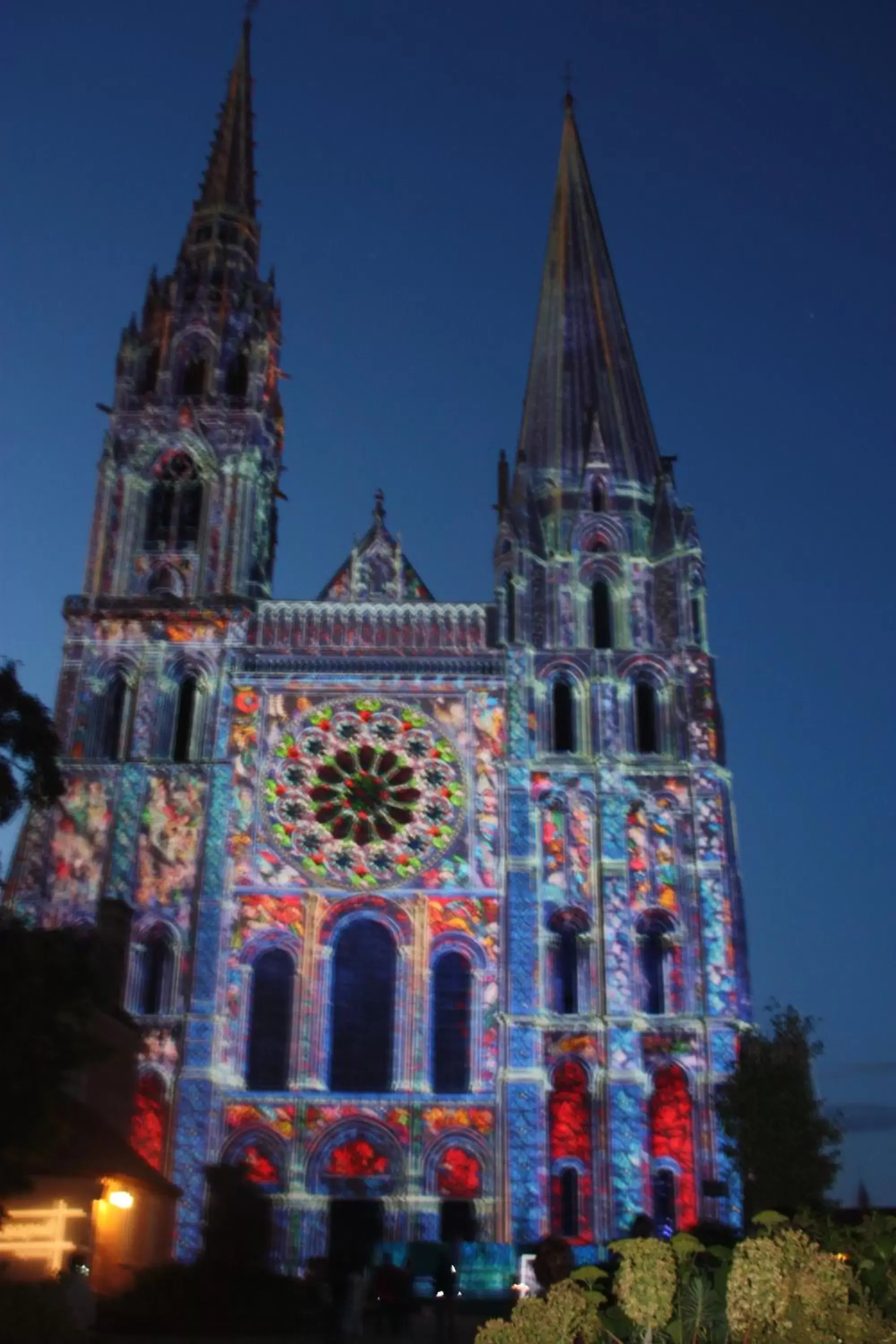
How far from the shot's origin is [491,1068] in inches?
1259

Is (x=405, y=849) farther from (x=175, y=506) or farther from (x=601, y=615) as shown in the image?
(x=175, y=506)

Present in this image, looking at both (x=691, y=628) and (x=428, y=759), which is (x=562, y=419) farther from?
(x=428, y=759)

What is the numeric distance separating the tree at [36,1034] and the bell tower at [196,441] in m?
22.2

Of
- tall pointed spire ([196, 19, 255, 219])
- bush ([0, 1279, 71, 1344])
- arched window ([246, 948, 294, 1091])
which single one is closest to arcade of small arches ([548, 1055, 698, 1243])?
arched window ([246, 948, 294, 1091])

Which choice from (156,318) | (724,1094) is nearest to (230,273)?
(156,318)

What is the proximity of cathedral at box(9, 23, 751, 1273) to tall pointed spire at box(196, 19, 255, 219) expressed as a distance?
8.75 m

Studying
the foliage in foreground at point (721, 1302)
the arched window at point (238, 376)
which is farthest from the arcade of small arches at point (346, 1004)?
the foliage in foreground at point (721, 1302)

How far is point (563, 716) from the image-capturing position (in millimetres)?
36094

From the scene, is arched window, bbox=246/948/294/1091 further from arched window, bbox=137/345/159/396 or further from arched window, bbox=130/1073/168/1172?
arched window, bbox=137/345/159/396

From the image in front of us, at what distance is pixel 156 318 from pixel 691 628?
18445 millimetres

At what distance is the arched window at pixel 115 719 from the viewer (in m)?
35.2

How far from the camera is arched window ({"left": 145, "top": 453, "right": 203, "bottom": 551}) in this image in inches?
1507

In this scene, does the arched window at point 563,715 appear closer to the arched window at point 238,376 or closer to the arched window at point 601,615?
the arched window at point 601,615

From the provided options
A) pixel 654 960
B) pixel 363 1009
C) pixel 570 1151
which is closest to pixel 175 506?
pixel 363 1009
